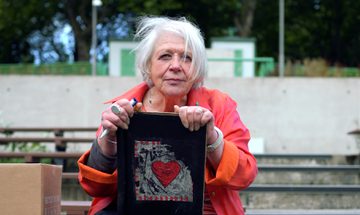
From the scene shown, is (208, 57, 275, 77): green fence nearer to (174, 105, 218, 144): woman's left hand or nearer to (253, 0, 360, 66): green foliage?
(253, 0, 360, 66): green foliage

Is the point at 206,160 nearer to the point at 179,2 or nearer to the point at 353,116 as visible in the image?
the point at 353,116

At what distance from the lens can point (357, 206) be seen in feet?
23.6

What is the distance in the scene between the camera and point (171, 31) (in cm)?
302

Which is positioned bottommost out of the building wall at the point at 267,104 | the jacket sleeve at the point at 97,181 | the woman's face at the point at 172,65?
the building wall at the point at 267,104

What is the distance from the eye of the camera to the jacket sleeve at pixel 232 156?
9.12ft

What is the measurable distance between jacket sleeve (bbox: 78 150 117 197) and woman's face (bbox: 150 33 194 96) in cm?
42

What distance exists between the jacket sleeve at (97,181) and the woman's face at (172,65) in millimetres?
416

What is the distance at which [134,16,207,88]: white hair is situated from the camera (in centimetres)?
298

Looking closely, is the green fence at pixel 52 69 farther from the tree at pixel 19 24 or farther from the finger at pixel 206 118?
the finger at pixel 206 118

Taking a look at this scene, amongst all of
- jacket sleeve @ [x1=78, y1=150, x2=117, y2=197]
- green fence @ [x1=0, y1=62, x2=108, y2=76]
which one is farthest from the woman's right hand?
green fence @ [x1=0, y1=62, x2=108, y2=76]

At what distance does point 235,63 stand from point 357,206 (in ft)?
30.1

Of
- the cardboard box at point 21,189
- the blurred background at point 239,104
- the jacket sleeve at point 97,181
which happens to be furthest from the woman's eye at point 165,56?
the cardboard box at point 21,189

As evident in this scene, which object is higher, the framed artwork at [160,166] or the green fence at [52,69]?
the green fence at [52,69]

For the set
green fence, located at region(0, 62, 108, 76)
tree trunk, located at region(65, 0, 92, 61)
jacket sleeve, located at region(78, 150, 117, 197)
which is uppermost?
tree trunk, located at region(65, 0, 92, 61)
